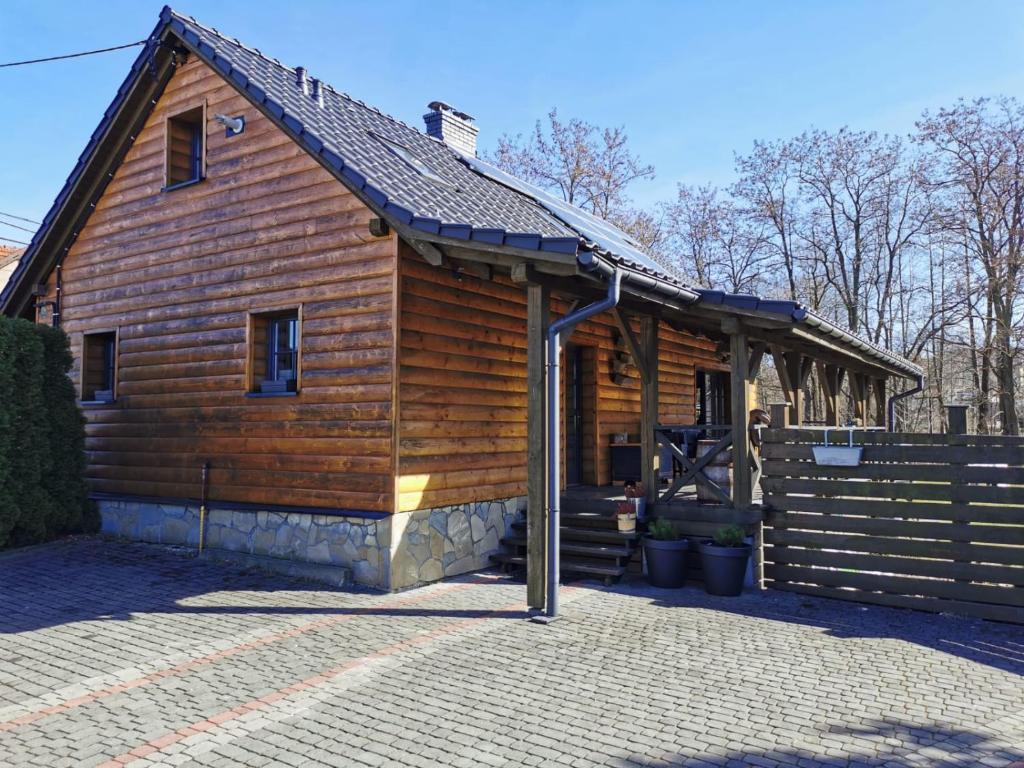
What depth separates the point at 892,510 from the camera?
22.2ft

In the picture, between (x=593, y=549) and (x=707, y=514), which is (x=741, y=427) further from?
(x=593, y=549)

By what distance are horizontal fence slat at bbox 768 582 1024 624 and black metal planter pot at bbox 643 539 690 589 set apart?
3.03ft

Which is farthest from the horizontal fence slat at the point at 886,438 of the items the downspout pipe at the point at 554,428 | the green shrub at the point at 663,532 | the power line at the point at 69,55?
the power line at the point at 69,55

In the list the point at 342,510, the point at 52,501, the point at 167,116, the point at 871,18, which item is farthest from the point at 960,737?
the point at 871,18

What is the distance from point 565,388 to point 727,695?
247 inches

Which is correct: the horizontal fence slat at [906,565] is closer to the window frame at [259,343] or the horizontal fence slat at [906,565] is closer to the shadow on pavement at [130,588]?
the shadow on pavement at [130,588]

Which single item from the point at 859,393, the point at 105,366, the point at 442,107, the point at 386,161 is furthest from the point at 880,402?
the point at 105,366

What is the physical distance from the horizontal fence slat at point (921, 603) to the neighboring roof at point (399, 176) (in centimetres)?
257

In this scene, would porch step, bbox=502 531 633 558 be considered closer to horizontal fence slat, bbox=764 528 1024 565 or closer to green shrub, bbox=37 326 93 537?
horizontal fence slat, bbox=764 528 1024 565

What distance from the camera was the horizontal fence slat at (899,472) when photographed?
626 cm

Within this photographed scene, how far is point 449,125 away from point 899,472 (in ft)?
31.0

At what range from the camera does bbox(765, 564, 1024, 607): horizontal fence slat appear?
6223 mm

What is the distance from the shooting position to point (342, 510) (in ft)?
25.1

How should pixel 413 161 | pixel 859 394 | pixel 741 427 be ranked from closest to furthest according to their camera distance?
1. pixel 741 427
2. pixel 413 161
3. pixel 859 394
